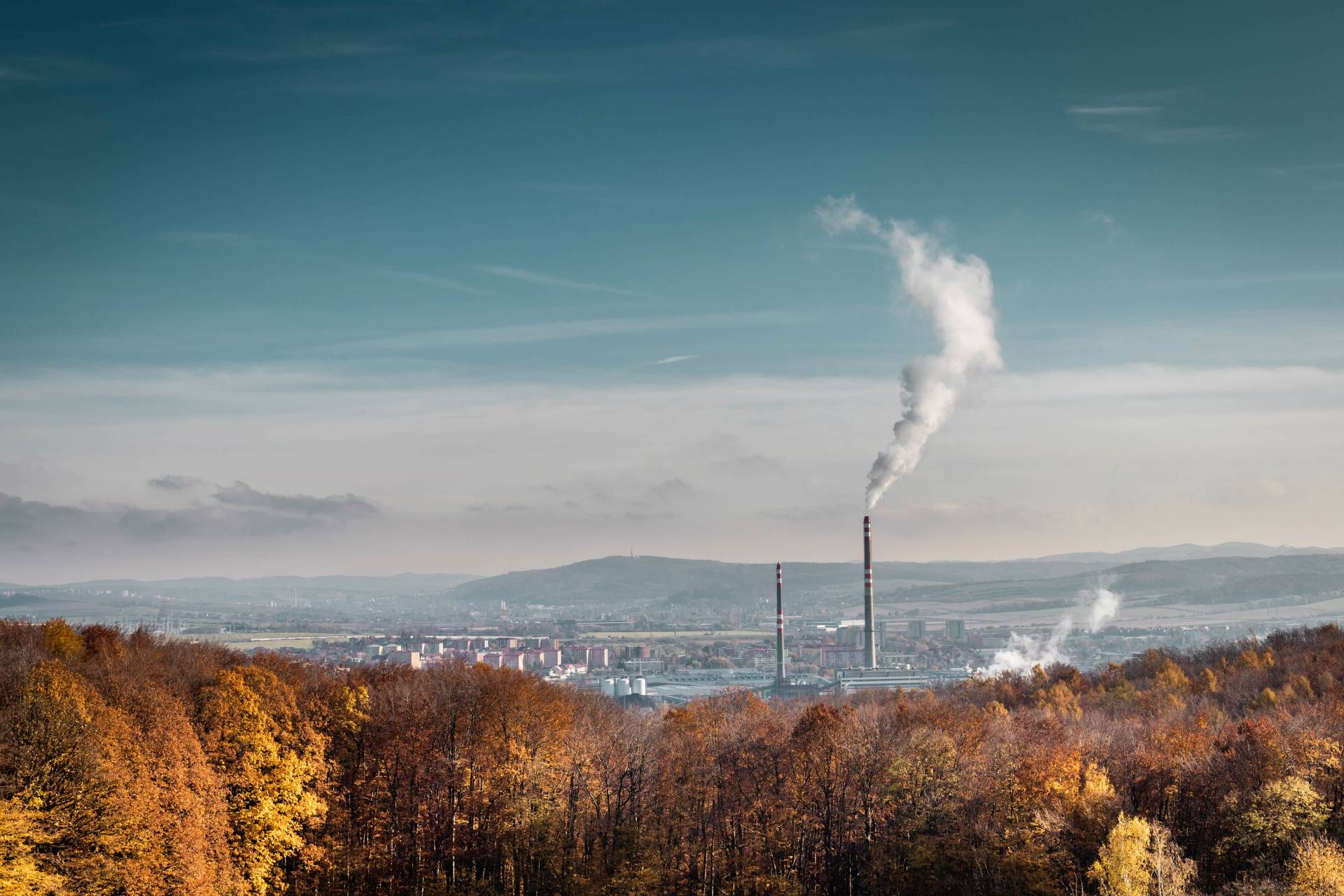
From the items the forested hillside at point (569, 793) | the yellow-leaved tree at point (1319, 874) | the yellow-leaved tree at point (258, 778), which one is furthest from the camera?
the yellow-leaved tree at point (258, 778)

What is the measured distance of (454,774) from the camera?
65062 mm

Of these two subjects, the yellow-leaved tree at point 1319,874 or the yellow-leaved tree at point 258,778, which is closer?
the yellow-leaved tree at point 1319,874

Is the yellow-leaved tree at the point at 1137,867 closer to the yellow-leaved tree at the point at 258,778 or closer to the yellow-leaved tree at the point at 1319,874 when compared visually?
the yellow-leaved tree at the point at 1319,874

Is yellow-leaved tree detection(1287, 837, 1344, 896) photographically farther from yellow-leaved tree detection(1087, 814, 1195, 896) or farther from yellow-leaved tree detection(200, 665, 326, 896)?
yellow-leaved tree detection(200, 665, 326, 896)

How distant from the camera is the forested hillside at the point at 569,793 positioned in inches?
1916

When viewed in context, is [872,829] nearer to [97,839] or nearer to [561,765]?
[561,765]

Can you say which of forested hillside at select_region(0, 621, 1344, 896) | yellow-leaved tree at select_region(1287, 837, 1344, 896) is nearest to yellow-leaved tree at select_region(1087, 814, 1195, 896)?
forested hillside at select_region(0, 621, 1344, 896)

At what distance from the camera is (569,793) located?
66.0 metres

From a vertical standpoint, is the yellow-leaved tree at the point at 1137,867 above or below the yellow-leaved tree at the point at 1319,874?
below

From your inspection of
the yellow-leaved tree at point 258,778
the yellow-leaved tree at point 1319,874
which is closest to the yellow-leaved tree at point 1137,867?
the yellow-leaved tree at point 1319,874

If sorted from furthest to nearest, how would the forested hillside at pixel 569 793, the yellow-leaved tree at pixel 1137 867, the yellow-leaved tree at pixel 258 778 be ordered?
the yellow-leaved tree at pixel 258 778
the forested hillside at pixel 569 793
the yellow-leaved tree at pixel 1137 867

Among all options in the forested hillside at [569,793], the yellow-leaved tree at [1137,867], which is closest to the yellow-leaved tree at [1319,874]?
the forested hillside at [569,793]

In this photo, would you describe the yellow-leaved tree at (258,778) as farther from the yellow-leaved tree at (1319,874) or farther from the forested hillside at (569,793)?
the yellow-leaved tree at (1319,874)

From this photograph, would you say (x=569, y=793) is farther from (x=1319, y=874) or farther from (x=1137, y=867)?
(x=1319, y=874)
